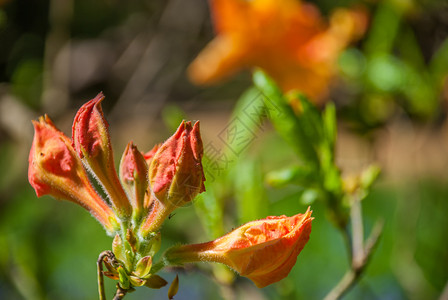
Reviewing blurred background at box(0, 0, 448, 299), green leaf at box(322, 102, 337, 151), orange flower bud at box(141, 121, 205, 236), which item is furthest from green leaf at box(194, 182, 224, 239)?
orange flower bud at box(141, 121, 205, 236)

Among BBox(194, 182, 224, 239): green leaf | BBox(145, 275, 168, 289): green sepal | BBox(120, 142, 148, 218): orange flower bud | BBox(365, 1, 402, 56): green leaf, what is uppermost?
BBox(120, 142, 148, 218): orange flower bud

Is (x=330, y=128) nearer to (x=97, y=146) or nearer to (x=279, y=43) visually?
(x=97, y=146)

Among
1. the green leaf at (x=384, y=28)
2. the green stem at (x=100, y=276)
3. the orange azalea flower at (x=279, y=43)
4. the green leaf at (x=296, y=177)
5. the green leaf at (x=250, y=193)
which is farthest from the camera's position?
the green leaf at (x=384, y=28)

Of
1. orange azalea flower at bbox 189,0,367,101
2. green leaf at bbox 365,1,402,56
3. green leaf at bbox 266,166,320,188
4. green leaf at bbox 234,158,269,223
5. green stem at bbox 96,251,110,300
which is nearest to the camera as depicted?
green stem at bbox 96,251,110,300

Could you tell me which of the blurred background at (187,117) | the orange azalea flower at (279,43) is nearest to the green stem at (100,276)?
the blurred background at (187,117)

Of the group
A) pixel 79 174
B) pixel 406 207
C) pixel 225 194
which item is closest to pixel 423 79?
pixel 406 207

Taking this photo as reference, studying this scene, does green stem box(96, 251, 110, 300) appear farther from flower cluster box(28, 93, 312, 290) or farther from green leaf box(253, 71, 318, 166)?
green leaf box(253, 71, 318, 166)

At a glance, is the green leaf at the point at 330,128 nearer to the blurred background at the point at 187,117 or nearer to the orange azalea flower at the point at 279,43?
the blurred background at the point at 187,117

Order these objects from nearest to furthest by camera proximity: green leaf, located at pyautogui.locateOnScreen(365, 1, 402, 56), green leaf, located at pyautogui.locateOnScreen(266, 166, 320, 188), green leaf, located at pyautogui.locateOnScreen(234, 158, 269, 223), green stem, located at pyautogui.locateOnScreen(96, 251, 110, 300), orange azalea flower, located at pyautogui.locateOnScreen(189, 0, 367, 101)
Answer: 1. green stem, located at pyautogui.locateOnScreen(96, 251, 110, 300)
2. green leaf, located at pyautogui.locateOnScreen(266, 166, 320, 188)
3. green leaf, located at pyautogui.locateOnScreen(234, 158, 269, 223)
4. orange azalea flower, located at pyautogui.locateOnScreen(189, 0, 367, 101)
5. green leaf, located at pyautogui.locateOnScreen(365, 1, 402, 56)

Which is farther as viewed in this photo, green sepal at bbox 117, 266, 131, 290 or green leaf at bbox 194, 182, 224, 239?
green leaf at bbox 194, 182, 224, 239
